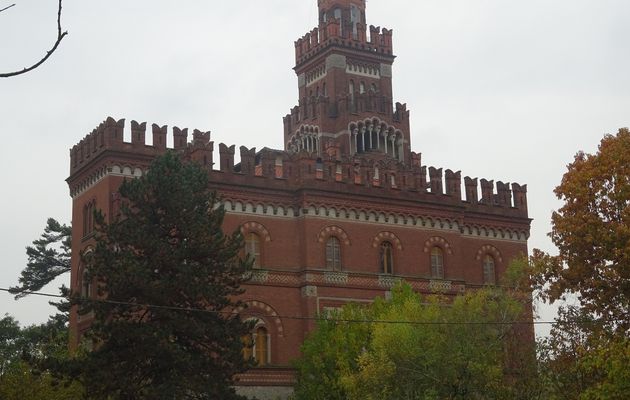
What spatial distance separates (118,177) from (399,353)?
43.1 ft

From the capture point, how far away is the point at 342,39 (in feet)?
164

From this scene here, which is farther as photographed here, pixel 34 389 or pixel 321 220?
pixel 321 220

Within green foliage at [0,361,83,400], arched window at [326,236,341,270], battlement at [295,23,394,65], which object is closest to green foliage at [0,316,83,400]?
green foliage at [0,361,83,400]

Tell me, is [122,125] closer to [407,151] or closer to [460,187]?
[460,187]

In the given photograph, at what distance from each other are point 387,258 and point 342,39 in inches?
642

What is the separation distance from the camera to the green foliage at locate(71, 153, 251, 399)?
79.4ft

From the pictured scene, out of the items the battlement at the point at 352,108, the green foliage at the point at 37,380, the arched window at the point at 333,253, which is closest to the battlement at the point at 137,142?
the arched window at the point at 333,253

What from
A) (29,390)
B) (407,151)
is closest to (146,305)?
(29,390)

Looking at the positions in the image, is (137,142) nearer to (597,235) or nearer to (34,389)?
(34,389)

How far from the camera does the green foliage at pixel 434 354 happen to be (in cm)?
2583

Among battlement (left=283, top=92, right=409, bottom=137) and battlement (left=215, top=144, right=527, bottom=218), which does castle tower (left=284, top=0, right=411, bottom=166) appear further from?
battlement (left=215, top=144, right=527, bottom=218)

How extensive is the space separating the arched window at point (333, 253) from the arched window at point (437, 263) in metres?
4.58

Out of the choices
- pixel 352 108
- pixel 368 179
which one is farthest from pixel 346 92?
pixel 368 179

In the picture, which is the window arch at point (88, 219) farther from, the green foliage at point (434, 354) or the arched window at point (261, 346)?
the green foliage at point (434, 354)
